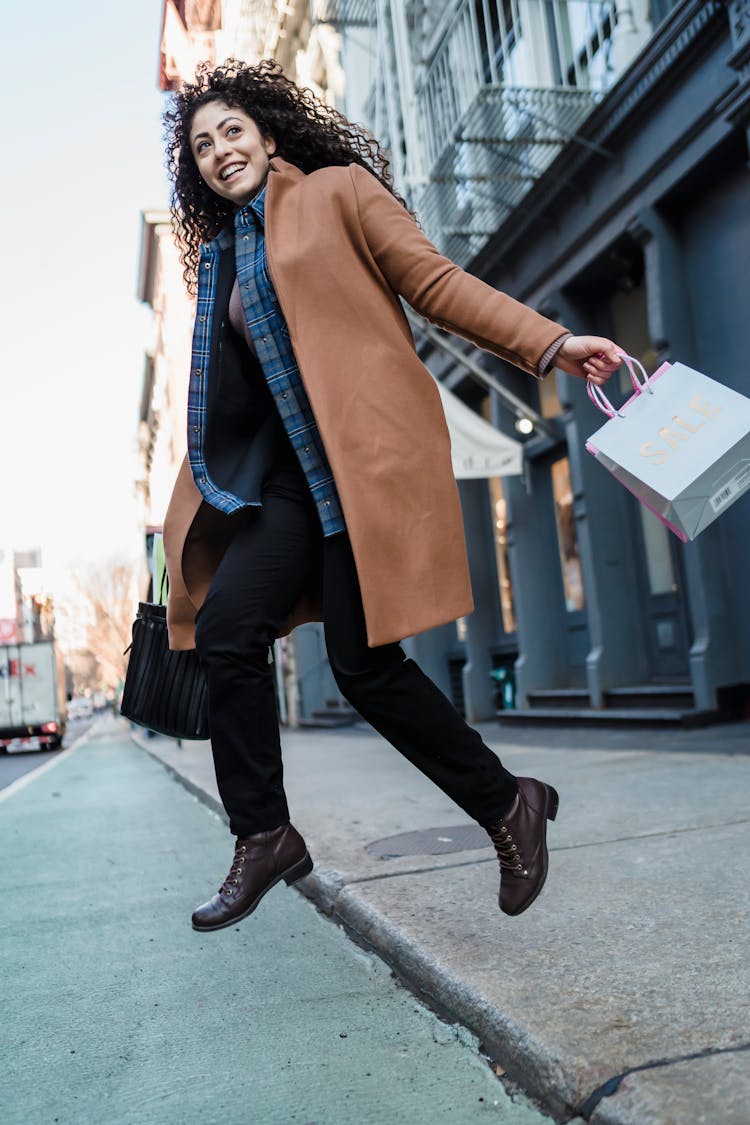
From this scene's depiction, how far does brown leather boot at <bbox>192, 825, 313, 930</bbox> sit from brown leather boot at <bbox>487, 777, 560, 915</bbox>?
20.2 inches

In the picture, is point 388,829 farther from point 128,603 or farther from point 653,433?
point 128,603

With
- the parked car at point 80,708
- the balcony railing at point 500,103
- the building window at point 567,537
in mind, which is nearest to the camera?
the balcony railing at point 500,103

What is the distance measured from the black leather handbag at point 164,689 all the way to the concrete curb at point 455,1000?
0.80m

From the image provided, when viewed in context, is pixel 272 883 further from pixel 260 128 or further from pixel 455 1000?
pixel 260 128

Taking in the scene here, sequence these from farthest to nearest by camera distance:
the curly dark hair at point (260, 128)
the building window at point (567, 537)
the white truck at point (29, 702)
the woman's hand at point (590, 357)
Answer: the white truck at point (29, 702) → the building window at point (567, 537) → the curly dark hair at point (260, 128) → the woman's hand at point (590, 357)

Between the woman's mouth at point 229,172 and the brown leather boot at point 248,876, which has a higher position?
the woman's mouth at point 229,172

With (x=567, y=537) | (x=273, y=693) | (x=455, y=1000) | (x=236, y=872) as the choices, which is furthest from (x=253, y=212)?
(x=567, y=537)

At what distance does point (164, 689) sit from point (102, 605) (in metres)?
70.8

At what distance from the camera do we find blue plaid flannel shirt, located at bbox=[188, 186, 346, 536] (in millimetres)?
2664

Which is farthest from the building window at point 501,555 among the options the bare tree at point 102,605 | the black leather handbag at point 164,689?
the bare tree at point 102,605

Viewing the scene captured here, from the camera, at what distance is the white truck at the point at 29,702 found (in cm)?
2964

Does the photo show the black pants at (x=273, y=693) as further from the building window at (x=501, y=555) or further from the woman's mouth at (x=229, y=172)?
the building window at (x=501, y=555)

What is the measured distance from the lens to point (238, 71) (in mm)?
3145

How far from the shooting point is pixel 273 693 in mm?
2727
